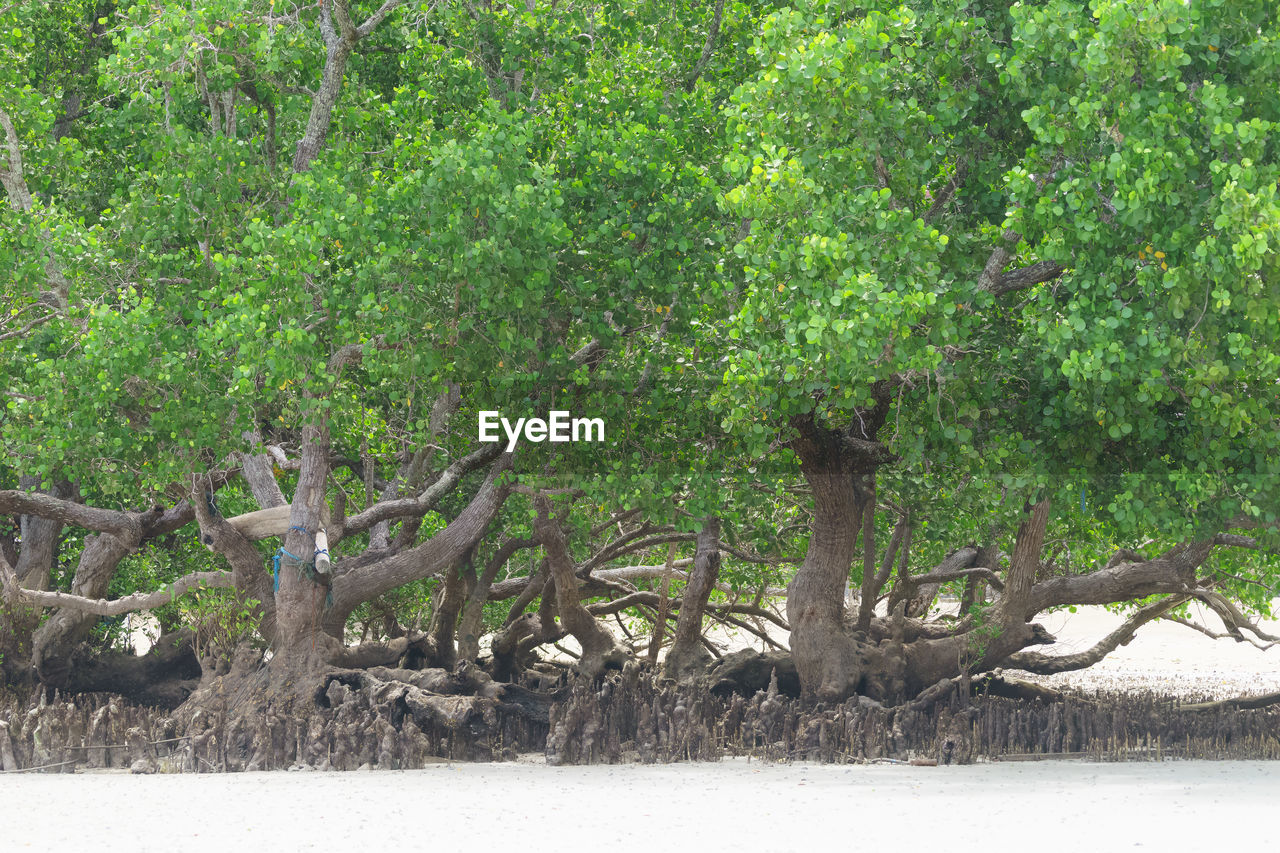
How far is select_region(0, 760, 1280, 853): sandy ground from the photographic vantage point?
287 inches

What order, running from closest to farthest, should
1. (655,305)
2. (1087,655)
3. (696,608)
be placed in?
(655,305)
(696,608)
(1087,655)

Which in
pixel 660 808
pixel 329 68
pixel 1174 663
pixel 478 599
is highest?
pixel 329 68

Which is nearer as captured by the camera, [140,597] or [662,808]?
[662,808]

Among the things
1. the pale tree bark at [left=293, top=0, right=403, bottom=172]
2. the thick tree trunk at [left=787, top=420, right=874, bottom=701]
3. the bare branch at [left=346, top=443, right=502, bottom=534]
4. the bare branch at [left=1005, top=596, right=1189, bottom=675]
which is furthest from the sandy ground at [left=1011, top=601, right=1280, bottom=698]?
the pale tree bark at [left=293, top=0, right=403, bottom=172]

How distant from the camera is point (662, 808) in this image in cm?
831

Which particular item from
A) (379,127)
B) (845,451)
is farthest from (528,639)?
(379,127)

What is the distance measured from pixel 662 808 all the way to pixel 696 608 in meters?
5.25

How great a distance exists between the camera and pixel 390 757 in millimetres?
10375

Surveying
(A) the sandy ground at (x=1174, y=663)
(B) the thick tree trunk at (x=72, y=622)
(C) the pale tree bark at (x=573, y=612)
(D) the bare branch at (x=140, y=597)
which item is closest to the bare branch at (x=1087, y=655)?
(A) the sandy ground at (x=1174, y=663)

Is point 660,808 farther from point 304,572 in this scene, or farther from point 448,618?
point 448,618

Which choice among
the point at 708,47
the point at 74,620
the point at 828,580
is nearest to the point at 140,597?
the point at 74,620

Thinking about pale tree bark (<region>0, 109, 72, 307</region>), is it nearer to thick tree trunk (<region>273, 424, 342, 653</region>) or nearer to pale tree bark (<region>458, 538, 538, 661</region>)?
thick tree trunk (<region>273, 424, 342, 653</region>)

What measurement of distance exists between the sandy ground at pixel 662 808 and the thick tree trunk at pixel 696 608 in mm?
3112

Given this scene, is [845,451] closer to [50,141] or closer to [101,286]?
[101,286]
